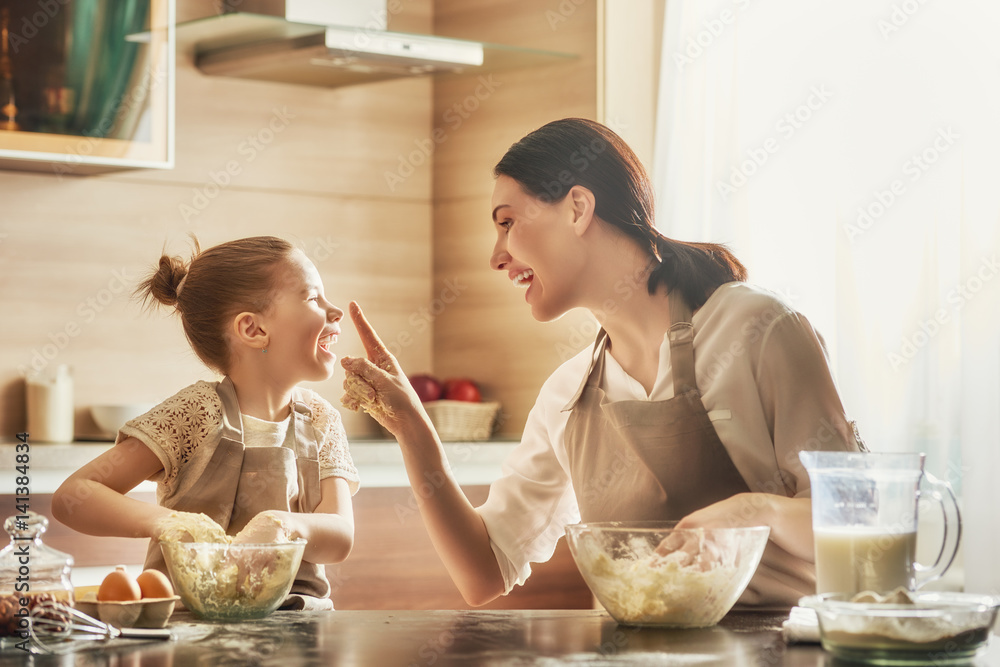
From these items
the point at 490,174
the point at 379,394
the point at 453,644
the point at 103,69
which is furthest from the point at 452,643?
the point at 490,174

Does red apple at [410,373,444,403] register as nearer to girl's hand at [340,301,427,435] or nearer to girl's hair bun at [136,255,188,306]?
girl's hair bun at [136,255,188,306]

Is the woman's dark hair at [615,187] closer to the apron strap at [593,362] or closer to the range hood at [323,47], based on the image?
the apron strap at [593,362]

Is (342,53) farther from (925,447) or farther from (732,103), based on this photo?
(925,447)

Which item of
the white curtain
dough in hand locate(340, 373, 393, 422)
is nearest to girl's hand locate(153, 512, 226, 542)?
dough in hand locate(340, 373, 393, 422)

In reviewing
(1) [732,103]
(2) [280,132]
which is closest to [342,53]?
(2) [280,132]

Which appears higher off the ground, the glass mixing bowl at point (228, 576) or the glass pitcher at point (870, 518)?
the glass pitcher at point (870, 518)

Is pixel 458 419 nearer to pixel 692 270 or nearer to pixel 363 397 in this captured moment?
pixel 692 270

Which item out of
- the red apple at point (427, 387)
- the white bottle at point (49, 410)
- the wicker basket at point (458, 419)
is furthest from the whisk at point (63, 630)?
the red apple at point (427, 387)

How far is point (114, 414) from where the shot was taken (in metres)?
2.87

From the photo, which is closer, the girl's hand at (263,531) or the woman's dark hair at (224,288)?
the girl's hand at (263,531)

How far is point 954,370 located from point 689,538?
5.29 ft

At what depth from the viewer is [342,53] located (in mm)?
2939

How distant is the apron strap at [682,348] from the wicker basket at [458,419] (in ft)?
5.61

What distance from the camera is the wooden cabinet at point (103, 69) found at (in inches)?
106
